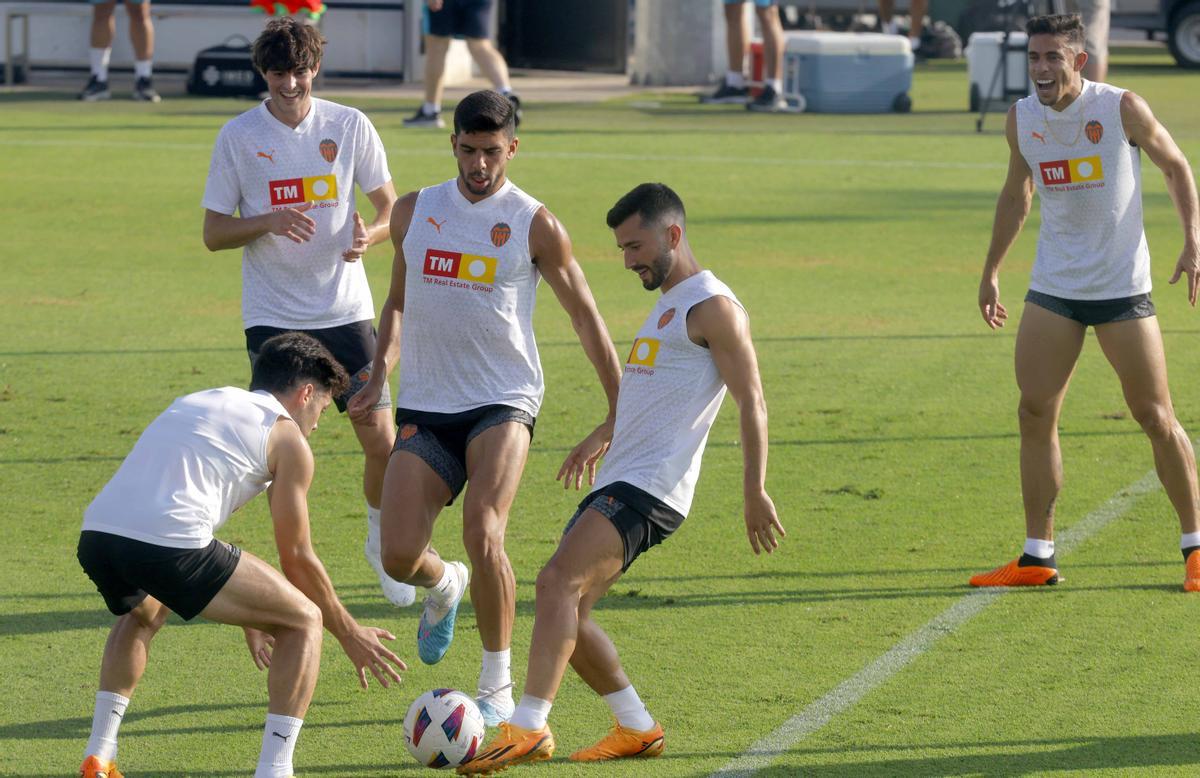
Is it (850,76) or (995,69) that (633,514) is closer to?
(995,69)

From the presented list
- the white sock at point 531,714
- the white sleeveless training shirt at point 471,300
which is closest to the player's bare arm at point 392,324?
the white sleeveless training shirt at point 471,300

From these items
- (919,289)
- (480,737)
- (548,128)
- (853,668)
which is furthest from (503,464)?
(548,128)

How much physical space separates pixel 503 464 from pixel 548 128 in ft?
57.2

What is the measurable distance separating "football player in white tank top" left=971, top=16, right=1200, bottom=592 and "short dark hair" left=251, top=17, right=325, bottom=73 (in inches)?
119

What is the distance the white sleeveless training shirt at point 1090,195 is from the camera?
764 cm

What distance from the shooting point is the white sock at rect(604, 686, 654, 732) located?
232 inches

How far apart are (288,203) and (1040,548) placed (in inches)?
141

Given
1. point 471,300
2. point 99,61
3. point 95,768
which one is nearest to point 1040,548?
point 471,300

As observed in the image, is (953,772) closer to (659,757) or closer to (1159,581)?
(659,757)

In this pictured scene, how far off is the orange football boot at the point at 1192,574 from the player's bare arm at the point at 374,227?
12.3ft

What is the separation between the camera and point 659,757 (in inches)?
233

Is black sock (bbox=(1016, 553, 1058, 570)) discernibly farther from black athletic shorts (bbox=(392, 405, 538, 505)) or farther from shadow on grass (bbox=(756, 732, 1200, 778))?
black athletic shorts (bbox=(392, 405, 538, 505))

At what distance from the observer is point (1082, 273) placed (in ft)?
25.2

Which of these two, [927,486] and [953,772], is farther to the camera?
[927,486]
